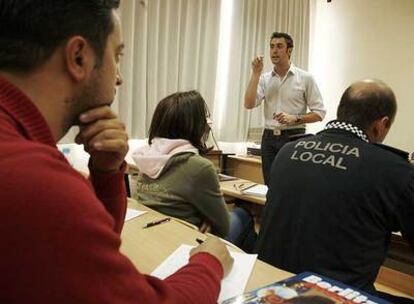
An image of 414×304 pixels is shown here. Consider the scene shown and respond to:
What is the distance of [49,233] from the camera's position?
1.56ft

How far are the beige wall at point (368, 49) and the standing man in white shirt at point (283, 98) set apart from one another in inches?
54.3

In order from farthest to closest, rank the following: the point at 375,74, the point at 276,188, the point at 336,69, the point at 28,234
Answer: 1. the point at 336,69
2. the point at 375,74
3. the point at 276,188
4. the point at 28,234

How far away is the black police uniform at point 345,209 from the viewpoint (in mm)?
1392

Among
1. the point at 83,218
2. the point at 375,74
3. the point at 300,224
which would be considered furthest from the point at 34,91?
the point at 375,74

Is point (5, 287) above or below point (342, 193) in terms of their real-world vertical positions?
above

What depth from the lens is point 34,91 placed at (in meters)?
0.63

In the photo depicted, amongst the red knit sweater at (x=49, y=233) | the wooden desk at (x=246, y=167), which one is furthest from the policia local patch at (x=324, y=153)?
the wooden desk at (x=246, y=167)

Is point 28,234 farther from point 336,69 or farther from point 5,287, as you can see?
point 336,69

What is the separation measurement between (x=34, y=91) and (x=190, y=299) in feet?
1.41

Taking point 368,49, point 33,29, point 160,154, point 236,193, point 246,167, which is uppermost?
point 368,49

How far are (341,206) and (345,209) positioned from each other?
0.02 m

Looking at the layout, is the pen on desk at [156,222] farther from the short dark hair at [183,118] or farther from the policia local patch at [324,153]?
the policia local patch at [324,153]

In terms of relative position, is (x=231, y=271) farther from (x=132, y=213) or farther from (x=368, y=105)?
(x=368, y=105)

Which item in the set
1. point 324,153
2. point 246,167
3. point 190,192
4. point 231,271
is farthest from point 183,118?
point 246,167
